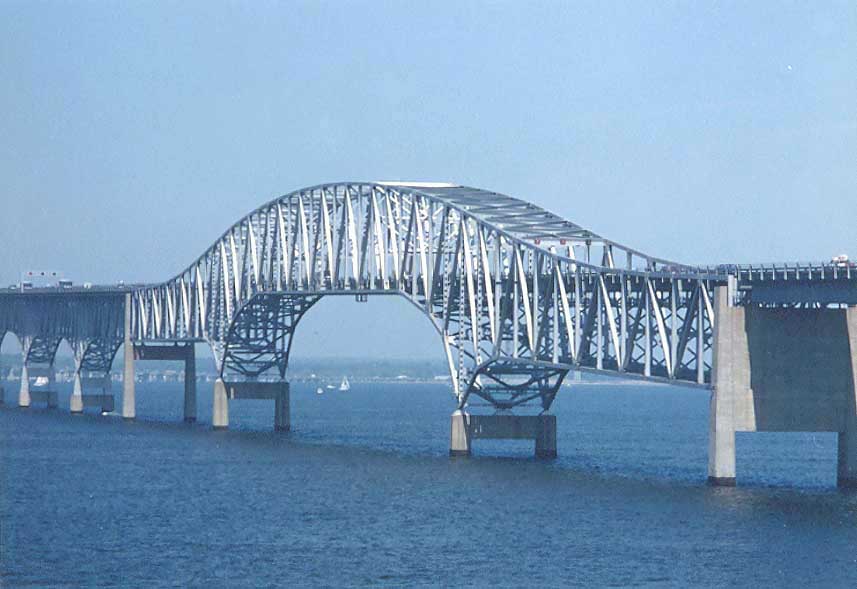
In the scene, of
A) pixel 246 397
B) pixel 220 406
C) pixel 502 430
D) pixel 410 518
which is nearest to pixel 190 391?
pixel 220 406

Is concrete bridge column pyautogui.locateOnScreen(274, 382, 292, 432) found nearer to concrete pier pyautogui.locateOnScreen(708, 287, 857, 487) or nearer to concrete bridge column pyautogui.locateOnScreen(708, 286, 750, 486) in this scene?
concrete pier pyautogui.locateOnScreen(708, 287, 857, 487)

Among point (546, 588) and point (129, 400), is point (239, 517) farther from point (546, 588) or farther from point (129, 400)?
point (129, 400)

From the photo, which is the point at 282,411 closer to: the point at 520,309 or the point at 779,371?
the point at 520,309

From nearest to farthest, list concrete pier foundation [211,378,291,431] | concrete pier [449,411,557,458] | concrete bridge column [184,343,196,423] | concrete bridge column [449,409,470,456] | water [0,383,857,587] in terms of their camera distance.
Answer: water [0,383,857,587]
concrete pier [449,411,557,458]
concrete bridge column [449,409,470,456]
concrete pier foundation [211,378,291,431]
concrete bridge column [184,343,196,423]

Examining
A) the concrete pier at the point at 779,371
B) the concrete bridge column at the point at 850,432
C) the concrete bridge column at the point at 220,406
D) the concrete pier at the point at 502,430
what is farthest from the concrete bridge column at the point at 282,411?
the concrete pier at the point at 779,371

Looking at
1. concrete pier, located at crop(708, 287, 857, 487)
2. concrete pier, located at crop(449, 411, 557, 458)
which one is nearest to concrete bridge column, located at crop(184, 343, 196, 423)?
concrete pier, located at crop(449, 411, 557, 458)

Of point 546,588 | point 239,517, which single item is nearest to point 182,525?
point 239,517
